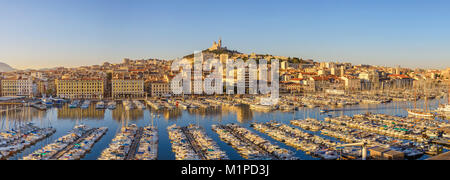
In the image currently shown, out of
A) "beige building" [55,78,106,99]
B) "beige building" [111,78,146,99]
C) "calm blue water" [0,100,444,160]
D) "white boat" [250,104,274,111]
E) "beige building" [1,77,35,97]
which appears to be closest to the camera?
"calm blue water" [0,100,444,160]

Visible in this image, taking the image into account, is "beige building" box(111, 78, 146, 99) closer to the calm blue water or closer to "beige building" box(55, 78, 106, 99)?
"beige building" box(55, 78, 106, 99)

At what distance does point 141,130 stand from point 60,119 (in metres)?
5.04

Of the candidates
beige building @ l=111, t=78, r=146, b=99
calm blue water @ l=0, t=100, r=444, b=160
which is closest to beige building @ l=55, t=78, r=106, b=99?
beige building @ l=111, t=78, r=146, b=99

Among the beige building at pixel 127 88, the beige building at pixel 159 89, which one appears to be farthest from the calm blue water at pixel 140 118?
the beige building at pixel 159 89

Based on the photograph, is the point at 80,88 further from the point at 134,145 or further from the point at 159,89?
the point at 134,145

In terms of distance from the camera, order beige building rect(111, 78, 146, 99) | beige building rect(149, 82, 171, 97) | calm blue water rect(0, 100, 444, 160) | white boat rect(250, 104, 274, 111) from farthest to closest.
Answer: beige building rect(149, 82, 171, 97) < beige building rect(111, 78, 146, 99) < white boat rect(250, 104, 274, 111) < calm blue water rect(0, 100, 444, 160)

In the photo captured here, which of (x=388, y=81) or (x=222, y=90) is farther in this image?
(x=388, y=81)

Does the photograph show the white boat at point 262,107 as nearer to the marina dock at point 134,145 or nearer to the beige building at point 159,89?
the marina dock at point 134,145

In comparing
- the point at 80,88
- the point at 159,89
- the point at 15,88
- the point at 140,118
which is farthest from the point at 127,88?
the point at 140,118

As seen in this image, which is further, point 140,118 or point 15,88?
point 15,88

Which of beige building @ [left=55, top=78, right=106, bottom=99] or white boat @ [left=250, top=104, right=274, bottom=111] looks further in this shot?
beige building @ [left=55, top=78, right=106, bottom=99]
